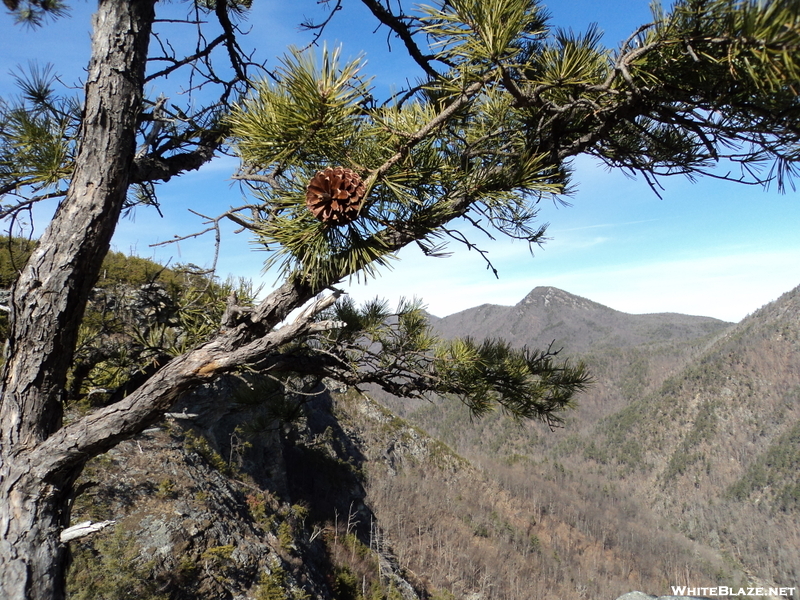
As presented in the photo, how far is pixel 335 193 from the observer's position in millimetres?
1312

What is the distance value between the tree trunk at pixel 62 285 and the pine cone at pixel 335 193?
2.82 ft

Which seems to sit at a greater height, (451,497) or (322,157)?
(322,157)

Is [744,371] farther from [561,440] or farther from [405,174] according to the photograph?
[405,174]

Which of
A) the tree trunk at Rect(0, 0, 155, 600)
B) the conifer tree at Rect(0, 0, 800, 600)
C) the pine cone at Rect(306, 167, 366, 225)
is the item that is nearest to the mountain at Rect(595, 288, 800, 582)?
the conifer tree at Rect(0, 0, 800, 600)

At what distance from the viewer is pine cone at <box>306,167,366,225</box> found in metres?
1.30

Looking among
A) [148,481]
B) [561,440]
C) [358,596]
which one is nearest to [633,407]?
[561,440]

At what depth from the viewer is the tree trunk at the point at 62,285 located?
1.49m

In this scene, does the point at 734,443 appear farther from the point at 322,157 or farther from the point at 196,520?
the point at 322,157

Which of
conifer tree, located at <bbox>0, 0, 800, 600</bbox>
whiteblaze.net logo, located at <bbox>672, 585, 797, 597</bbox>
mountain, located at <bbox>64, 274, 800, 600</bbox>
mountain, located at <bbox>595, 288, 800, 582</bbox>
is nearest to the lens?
conifer tree, located at <bbox>0, 0, 800, 600</bbox>

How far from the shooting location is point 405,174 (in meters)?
1.43

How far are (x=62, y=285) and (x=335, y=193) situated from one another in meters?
1.08

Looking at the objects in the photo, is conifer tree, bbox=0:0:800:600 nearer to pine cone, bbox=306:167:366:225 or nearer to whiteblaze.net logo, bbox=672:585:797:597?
pine cone, bbox=306:167:366:225

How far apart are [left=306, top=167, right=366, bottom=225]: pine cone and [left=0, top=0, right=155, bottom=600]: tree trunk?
2.82 ft

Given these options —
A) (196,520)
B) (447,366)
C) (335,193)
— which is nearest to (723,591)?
(196,520)
